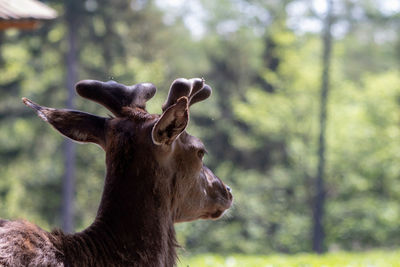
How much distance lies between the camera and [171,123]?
2689 millimetres

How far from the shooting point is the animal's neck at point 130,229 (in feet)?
9.01

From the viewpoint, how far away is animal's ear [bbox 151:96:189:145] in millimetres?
2568

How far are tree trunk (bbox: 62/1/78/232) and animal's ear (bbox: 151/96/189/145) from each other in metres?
18.1

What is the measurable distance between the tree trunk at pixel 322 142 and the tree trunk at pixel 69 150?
9.08 metres

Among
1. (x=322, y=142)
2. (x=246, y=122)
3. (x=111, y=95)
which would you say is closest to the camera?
(x=111, y=95)

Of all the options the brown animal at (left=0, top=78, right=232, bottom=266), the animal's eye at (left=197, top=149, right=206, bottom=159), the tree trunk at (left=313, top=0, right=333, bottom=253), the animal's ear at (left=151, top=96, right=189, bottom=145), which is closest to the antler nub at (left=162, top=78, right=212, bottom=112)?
the brown animal at (left=0, top=78, right=232, bottom=266)

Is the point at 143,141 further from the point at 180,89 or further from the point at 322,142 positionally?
the point at 322,142

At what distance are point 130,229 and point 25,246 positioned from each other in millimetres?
530

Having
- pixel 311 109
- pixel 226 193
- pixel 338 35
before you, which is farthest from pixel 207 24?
pixel 226 193

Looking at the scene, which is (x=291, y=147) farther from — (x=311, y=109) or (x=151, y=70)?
(x=151, y=70)

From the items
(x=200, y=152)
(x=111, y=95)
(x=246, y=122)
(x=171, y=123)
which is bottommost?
(x=200, y=152)

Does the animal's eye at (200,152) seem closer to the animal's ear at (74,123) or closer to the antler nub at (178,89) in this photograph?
the antler nub at (178,89)

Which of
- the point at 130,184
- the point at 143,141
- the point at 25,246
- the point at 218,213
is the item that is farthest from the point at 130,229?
the point at 218,213

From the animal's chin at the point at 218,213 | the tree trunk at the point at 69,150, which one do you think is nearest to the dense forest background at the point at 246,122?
the tree trunk at the point at 69,150
